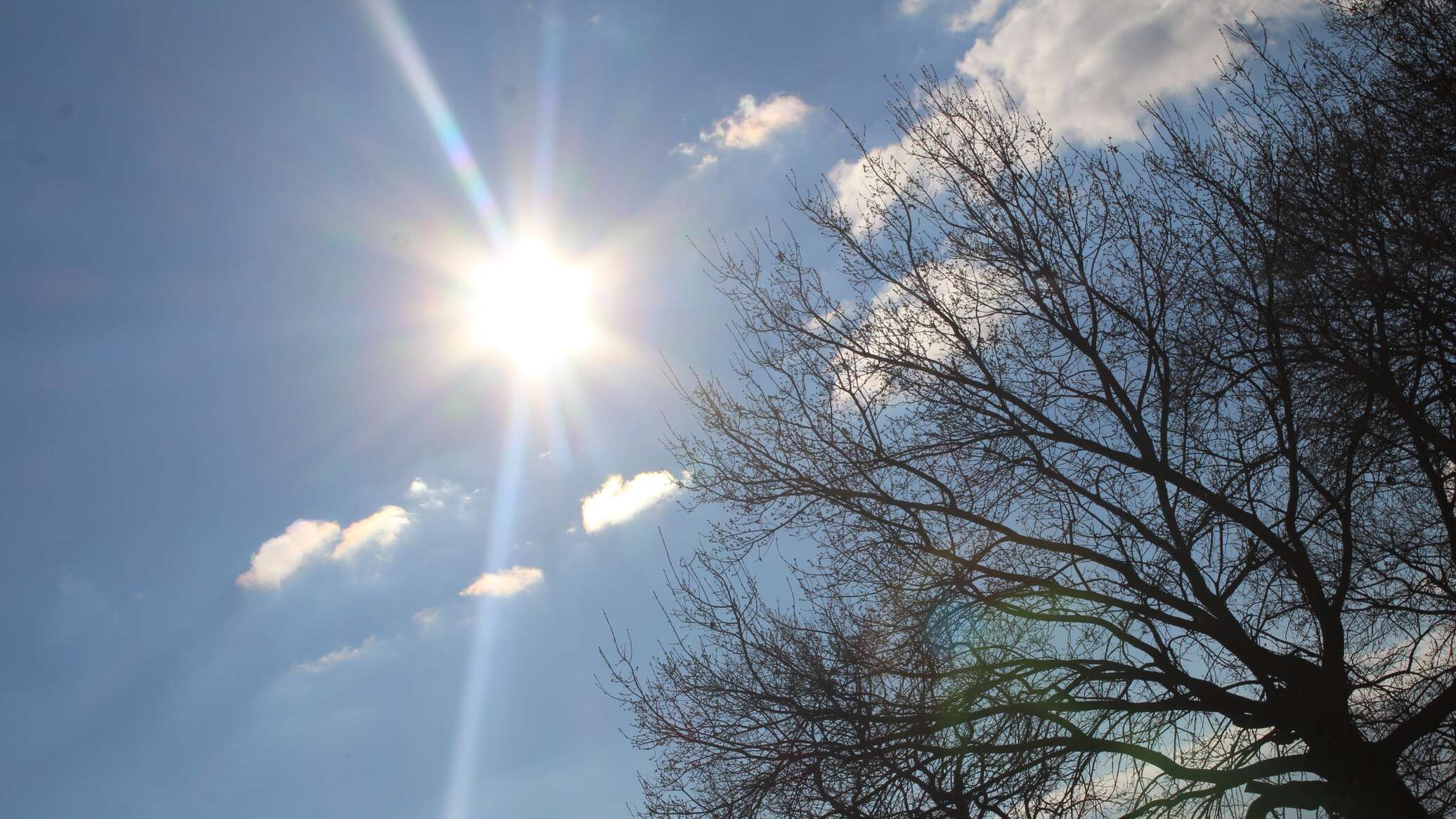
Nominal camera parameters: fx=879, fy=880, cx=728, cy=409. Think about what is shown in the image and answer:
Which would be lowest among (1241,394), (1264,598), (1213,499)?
(1264,598)

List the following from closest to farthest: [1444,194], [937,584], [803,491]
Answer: [1444,194] → [937,584] → [803,491]

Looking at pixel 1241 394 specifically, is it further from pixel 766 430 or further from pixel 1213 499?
pixel 766 430

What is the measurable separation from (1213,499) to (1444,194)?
10.1ft

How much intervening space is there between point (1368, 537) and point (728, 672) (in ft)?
21.0

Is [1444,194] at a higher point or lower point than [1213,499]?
higher

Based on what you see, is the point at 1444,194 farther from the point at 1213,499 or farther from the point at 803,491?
the point at 803,491

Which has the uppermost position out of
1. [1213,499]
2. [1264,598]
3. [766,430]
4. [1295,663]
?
[766,430]

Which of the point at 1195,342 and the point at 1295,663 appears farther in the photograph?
the point at 1195,342

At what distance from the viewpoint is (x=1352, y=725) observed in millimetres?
7379

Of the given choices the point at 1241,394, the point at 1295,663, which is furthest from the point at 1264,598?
the point at 1241,394

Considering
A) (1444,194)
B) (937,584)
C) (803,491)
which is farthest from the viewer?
(803,491)

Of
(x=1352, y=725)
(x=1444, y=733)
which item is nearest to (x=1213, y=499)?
→ (x=1352, y=725)

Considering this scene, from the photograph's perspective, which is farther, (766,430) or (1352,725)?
(766,430)

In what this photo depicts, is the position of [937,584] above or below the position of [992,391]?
below
